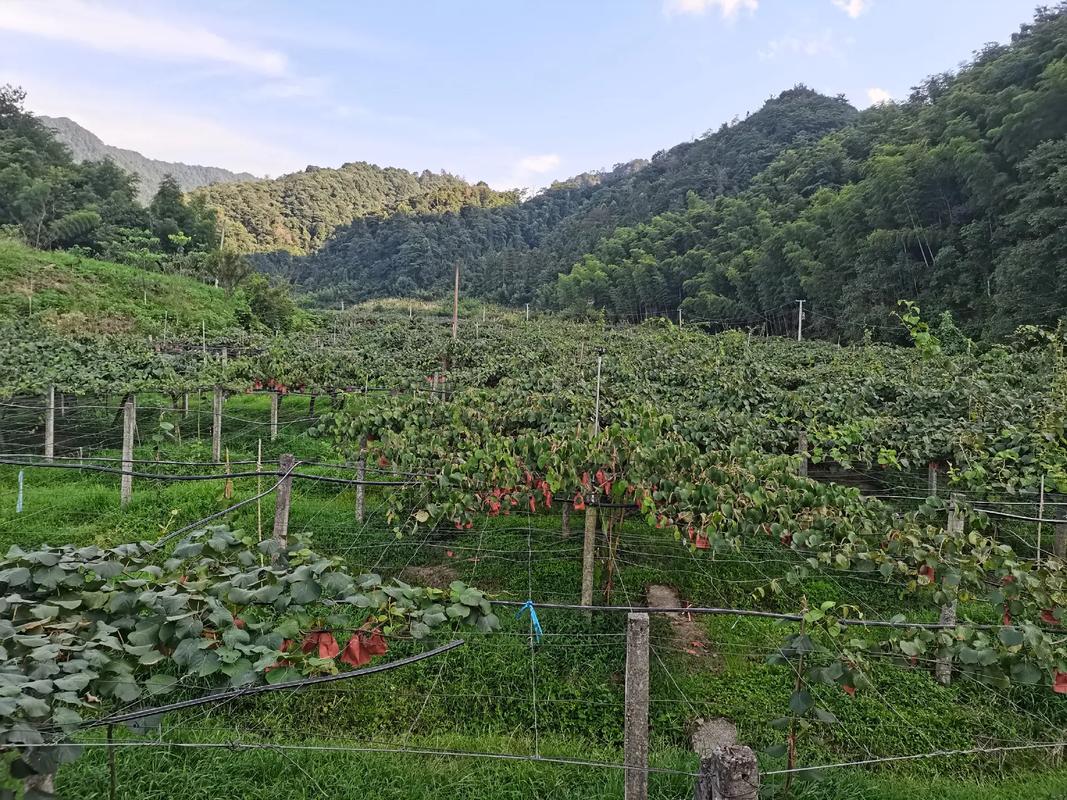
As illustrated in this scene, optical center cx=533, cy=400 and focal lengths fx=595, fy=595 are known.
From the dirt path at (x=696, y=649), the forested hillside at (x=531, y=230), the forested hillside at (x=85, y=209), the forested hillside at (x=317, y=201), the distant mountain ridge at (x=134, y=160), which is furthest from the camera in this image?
the distant mountain ridge at (x=134, y=160)

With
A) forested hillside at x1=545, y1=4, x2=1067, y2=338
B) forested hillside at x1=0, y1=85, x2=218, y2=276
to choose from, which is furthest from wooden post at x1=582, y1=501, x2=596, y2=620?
forested hillside at x1=0, y1=85, x2=218, y2=276

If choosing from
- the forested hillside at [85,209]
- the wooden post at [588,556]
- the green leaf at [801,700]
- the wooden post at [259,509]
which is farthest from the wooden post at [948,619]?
the forested hillside at [85,209]

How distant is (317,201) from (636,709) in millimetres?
76800

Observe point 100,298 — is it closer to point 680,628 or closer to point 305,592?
point 680,628

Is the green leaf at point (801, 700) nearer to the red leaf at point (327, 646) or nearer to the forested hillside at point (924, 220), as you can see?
the red leaf at point (327, 646)

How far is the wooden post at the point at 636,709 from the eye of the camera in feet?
8.03

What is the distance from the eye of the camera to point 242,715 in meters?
3.88

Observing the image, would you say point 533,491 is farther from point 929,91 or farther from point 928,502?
point 929,91

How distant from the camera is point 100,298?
2078 cm

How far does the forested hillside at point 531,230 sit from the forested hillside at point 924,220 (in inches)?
543

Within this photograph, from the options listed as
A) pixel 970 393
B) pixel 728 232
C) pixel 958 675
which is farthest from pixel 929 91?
pixel 958 675

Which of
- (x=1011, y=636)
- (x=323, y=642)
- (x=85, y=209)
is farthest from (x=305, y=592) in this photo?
(x=85, y=209)

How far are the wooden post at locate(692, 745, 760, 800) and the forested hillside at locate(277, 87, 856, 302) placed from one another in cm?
4796

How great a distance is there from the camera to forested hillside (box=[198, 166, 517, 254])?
62.8 metres
